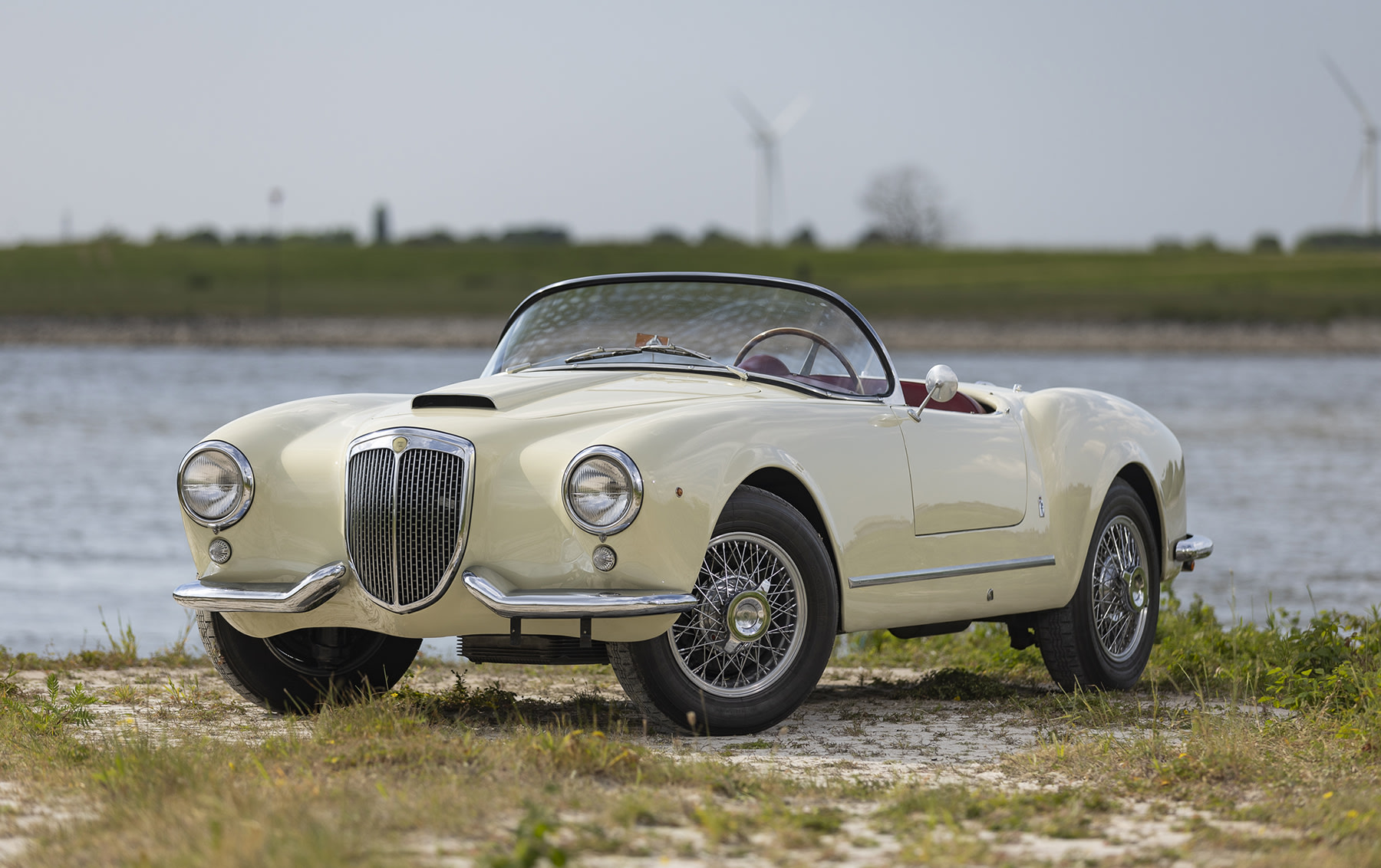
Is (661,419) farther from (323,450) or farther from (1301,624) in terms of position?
(1301,624)

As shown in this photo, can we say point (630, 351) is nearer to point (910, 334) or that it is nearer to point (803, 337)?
point (803, 337)

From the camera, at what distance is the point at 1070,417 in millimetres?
6754

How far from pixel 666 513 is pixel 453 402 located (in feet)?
3.09

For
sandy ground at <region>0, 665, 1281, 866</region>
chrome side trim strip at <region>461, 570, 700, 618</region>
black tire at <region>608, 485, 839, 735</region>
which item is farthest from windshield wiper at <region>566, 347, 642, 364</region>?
chrome side trim strip at <region>461, 570, 700, 618</region>

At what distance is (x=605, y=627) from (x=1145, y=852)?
6.02 feet

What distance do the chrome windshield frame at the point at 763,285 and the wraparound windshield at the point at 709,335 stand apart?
0.05ft

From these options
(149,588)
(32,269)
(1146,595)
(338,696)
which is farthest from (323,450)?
(32,269)

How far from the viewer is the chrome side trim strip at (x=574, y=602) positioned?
4.73 meters

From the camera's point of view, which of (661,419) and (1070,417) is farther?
(1070,417)

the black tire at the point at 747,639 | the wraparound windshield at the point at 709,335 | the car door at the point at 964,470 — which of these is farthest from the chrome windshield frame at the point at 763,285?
the black tire at the point at 747,639

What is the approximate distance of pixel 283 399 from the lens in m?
31.1

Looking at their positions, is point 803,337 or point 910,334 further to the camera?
point 910,334

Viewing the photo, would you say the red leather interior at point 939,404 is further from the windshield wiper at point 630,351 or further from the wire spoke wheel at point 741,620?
the wire spoke wheel at point 741,620

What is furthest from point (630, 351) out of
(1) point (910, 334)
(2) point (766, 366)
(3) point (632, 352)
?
(1) point (910, 334)
